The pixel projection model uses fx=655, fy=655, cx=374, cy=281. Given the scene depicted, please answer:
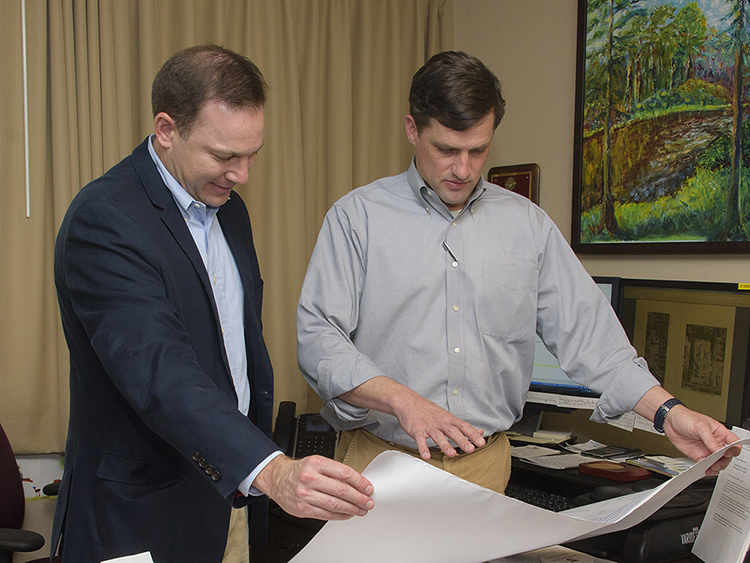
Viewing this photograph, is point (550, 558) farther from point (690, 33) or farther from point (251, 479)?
point (690, 33)

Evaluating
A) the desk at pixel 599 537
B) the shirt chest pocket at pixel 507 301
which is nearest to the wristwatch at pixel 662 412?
the desk at pixel 599 537

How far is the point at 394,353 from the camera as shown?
1.45 m

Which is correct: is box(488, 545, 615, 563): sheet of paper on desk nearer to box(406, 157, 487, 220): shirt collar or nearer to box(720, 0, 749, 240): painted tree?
box(406, 157, 487, 220): shirt collar

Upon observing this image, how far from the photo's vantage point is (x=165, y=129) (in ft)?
4.11

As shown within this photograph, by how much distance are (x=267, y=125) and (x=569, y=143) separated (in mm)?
1163

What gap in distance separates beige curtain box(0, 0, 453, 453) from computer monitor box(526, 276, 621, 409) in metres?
0.94

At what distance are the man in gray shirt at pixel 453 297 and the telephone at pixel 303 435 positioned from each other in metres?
0.75

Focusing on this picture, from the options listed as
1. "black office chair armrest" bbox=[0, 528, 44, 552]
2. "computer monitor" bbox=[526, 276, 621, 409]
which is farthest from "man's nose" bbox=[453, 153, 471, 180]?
"black office chair armrest" bbox=[0, 528, 44, 552]

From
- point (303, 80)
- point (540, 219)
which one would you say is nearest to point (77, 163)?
point (303, 80)

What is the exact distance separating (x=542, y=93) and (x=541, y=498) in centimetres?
158

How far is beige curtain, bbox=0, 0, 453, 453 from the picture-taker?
2062 millimetres

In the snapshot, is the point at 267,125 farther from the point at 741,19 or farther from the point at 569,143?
the point at 741,19

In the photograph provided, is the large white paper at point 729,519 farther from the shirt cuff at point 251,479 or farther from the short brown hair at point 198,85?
the short brown hair at point 198,85

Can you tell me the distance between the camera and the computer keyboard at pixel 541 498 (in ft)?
5.54
